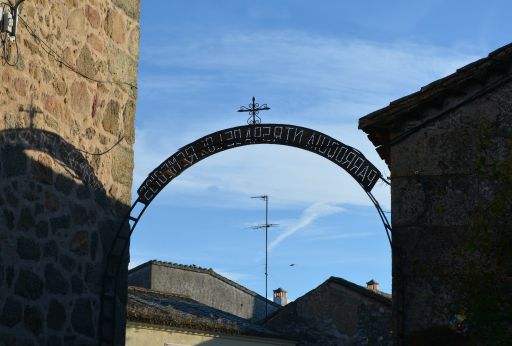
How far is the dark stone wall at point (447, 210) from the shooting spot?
29.0ft

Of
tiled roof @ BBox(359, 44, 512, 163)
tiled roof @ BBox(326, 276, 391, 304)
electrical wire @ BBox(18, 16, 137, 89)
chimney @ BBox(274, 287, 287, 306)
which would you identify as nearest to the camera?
electrical wire @ BBox(18, 16, 137, 89)

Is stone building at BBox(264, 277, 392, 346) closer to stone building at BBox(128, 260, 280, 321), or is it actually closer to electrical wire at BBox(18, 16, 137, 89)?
stone building at BBox(128, 260, 280, 321)

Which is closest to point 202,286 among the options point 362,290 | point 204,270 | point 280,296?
point 204,270

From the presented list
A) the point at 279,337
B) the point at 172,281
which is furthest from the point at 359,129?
the point at 172,281

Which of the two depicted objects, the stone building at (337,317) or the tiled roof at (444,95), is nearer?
the tiled roof at (444,95)

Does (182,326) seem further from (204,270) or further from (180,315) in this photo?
(204,270)

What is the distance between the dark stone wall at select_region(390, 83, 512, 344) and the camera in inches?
348

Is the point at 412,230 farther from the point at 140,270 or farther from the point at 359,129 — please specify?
the point at 140,270

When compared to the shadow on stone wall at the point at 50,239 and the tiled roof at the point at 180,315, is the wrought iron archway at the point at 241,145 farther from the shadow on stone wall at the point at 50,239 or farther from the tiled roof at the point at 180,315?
the tiled roof at the point at 180,315

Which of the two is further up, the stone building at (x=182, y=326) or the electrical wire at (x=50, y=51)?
the electrical wire at (x=50, y=51)

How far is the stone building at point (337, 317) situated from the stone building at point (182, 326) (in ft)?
5.11

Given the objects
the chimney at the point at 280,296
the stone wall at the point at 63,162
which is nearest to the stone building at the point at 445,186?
the stone wall at the point at 63,162

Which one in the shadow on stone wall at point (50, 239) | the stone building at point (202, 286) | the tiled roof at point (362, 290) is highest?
the stone building at point (202, 286)

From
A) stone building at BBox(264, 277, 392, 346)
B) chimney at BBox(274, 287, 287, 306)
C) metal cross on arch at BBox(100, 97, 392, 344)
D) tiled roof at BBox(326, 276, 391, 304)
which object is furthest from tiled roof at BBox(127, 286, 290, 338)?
chimney at BBox(274, 287, 287, 306)
